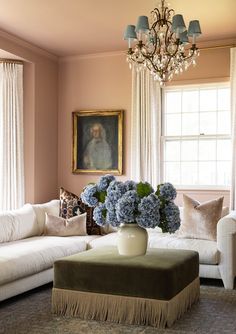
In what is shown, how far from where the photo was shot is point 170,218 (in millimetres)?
4000

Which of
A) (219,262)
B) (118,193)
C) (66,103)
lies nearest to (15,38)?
(66,103)

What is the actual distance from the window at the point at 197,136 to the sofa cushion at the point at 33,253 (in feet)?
5.76

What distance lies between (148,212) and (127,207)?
17 centimetres

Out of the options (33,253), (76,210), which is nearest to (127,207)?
(33,253)

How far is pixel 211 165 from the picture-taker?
6609 mm

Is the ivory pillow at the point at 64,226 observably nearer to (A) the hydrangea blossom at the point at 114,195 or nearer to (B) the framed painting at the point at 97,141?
(B) the framed painting at the point at 97,141

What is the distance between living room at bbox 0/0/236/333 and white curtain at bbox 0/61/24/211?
119 mm

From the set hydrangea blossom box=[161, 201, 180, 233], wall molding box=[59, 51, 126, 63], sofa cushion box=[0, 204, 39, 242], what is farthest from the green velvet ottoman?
wall molding box=[59, 51, 126, 63]

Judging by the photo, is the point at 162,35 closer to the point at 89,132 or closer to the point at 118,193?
the point at 118,193

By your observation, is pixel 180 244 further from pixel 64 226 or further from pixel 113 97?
pixel 113 97

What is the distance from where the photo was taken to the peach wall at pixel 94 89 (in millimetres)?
6574

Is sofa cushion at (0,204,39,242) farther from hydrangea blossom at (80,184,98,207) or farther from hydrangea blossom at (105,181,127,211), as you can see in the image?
hydrangea blossom at (105,181,127,211)

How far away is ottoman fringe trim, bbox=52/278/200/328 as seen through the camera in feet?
12.0

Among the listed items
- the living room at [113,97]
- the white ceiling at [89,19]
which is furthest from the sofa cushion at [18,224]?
the white ceiling at [89,19]
